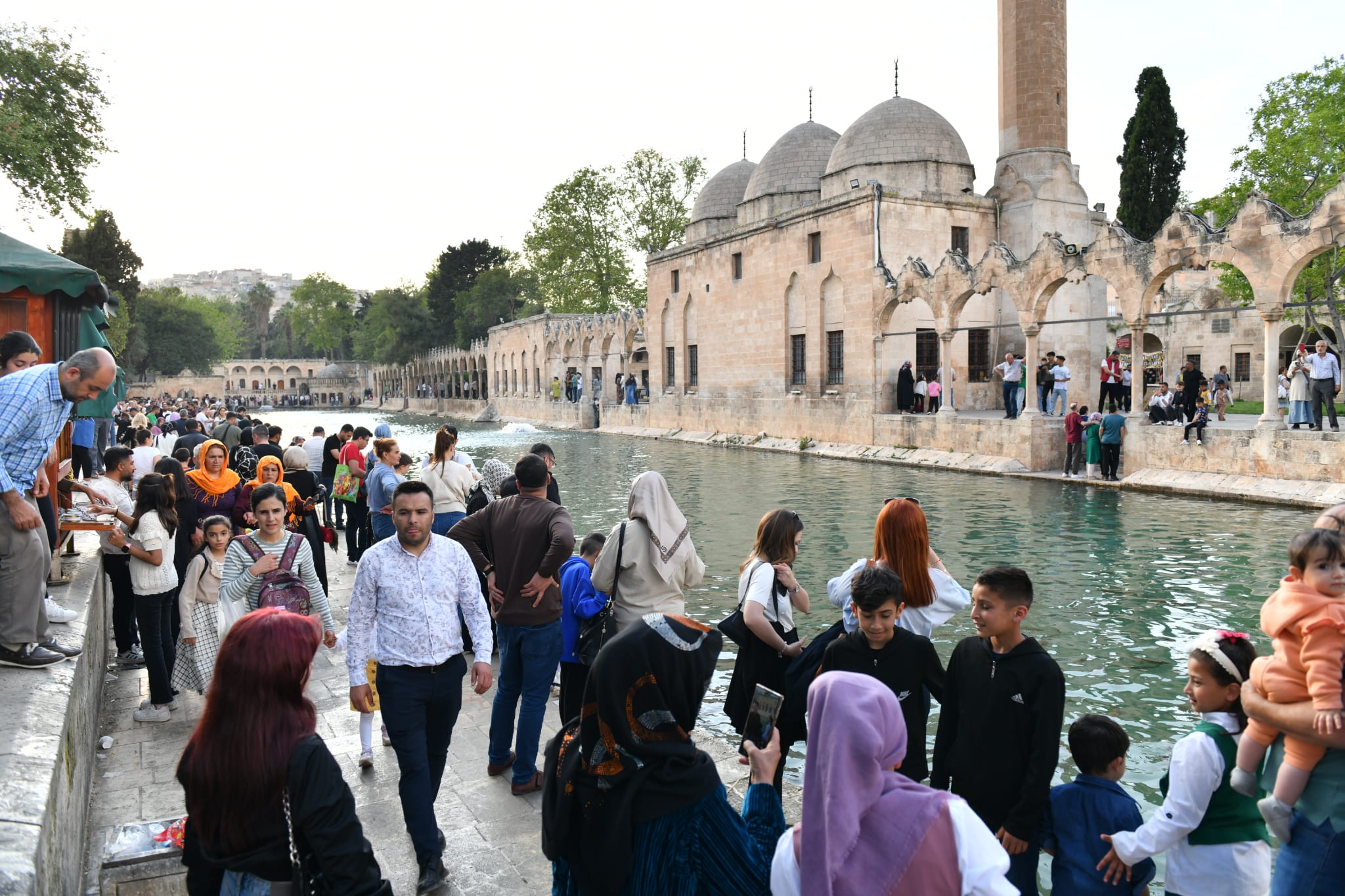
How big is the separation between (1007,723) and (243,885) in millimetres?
2267

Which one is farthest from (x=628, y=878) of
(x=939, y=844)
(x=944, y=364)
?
(x=944, y=364)

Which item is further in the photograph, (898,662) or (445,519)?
(445,519)

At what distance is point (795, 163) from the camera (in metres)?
33.3

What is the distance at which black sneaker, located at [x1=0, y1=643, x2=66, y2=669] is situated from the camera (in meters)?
3.84

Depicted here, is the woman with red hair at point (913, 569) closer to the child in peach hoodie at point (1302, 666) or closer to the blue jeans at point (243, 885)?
the child in peach hoodie at point (1302, 666)

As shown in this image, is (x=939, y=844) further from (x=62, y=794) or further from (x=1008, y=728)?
(x=62, y=794)

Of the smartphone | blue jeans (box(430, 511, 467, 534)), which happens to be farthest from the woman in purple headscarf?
blue jeans (box(430, 511, 467, 534))

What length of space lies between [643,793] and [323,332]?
11134 cm

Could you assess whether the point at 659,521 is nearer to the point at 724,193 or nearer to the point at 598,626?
the point at 598,626

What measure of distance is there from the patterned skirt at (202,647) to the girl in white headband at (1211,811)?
465 cm

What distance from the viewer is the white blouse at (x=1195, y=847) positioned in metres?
2.54

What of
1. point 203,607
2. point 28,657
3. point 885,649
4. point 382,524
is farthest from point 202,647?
point 885,649

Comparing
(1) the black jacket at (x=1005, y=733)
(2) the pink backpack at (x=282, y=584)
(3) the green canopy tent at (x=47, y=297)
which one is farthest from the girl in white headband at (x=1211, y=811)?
(3) the green canopy tent at (x=47, y=297)

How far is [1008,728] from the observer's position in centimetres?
287
